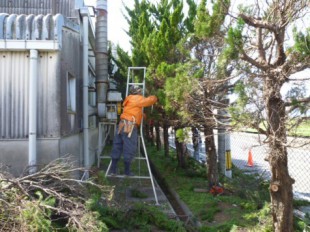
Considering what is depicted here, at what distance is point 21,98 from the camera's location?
6043 mm

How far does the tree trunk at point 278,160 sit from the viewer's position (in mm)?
4168

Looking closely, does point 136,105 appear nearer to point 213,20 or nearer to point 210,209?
point 210,209

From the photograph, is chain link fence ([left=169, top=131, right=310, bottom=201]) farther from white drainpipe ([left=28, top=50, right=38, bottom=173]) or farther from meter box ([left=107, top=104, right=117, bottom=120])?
white drainpipe ([left=28, top=50, right=38, bottom=173])

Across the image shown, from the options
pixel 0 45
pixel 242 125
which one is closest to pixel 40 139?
pixel 0 45

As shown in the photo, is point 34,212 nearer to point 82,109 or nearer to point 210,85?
point 210,85

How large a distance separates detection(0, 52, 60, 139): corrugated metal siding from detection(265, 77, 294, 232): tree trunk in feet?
11.1

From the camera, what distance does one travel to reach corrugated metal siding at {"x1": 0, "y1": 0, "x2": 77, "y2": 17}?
7.64m

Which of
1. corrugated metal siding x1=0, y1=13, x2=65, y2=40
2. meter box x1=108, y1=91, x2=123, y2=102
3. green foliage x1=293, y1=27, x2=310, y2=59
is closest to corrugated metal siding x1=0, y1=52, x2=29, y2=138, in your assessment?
corrugated metal siding x1=0, y1=13, x2=65, y2=40

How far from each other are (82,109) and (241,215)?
405 cm

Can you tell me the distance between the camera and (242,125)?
4.38 meters

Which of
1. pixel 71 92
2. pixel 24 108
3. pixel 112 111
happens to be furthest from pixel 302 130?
pixel 112 111

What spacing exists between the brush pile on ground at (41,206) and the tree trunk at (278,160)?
2.06 m

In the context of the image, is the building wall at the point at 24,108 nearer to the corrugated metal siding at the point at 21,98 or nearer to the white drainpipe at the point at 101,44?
the corrugated metal siding at the point at 21,98

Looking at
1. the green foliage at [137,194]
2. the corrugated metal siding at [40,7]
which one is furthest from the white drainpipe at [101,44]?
the green foliage at [137,194]
